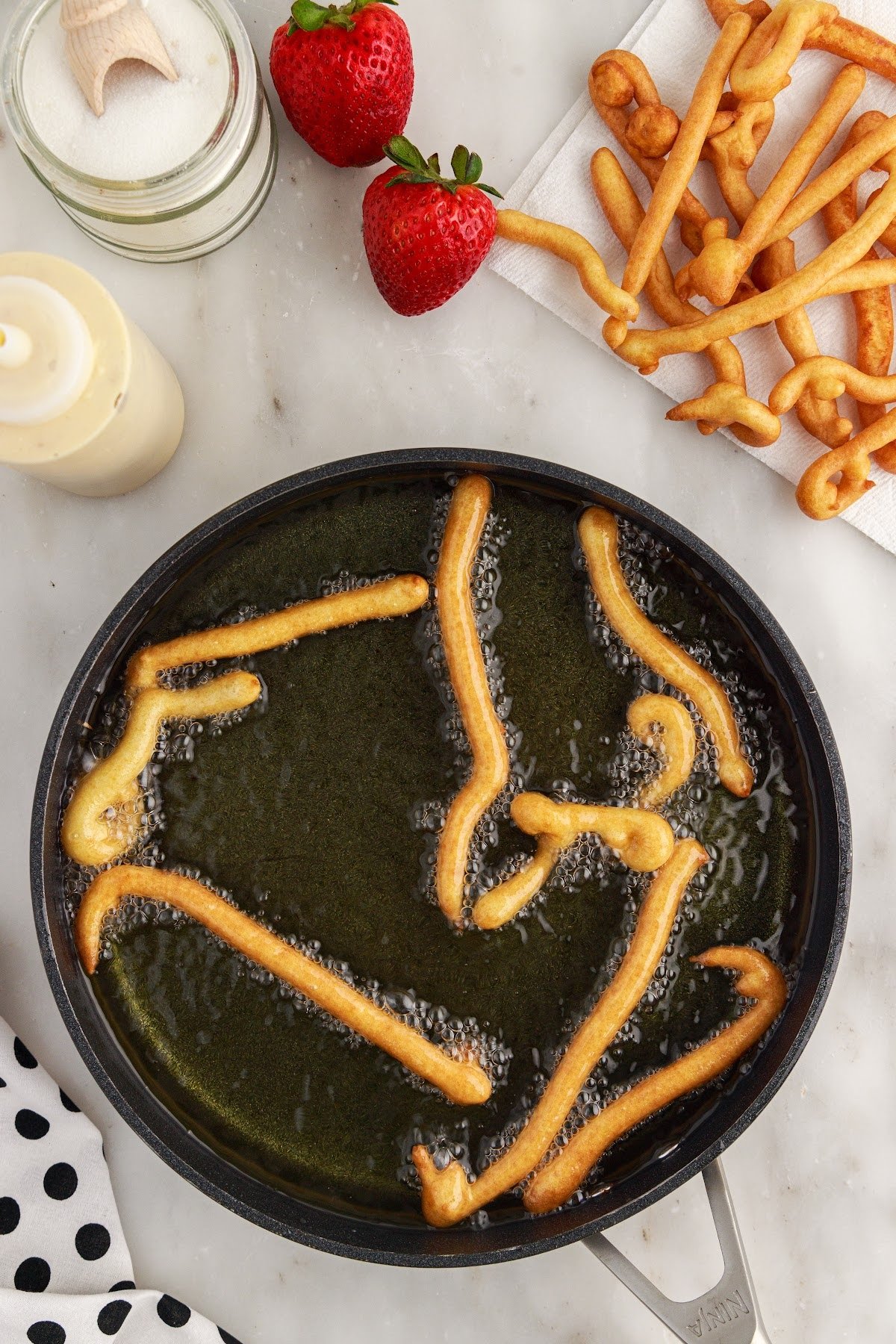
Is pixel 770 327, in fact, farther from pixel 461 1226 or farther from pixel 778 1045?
pixel 461 1226

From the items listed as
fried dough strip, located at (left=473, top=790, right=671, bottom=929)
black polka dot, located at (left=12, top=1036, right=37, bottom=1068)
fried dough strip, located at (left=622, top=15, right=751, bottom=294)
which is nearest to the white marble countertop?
black polka dot, located at (left=12, top=1036, right=37, bottom=1068)

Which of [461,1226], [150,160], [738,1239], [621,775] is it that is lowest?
[461,1226]

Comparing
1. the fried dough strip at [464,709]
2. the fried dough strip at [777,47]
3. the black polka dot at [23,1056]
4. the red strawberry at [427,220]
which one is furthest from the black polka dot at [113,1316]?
the fried dough strip at [777,47]

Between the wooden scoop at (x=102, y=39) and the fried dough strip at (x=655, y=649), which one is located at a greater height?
the wooden scoop at (x=102, y=39)

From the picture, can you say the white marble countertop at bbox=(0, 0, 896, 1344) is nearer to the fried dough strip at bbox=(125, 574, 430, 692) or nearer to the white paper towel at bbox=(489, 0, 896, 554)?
the white paper towel at bbox=(489, 0, 896, 554)

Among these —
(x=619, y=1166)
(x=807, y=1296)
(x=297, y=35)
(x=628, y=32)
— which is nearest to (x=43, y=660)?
(x=297, y=35)

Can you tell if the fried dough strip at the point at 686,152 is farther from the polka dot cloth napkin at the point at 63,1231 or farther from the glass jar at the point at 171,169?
Result: the polka dot cloth napkin at the point at 63,1231
